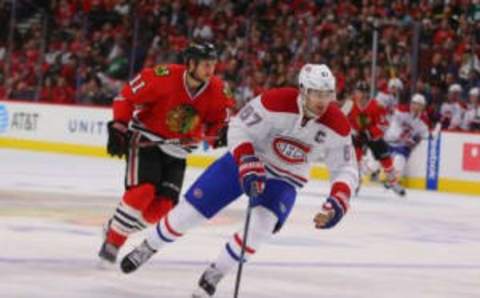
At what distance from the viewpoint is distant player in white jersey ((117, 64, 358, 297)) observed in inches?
234

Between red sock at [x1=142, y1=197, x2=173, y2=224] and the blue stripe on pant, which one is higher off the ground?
the blue stripe on pant

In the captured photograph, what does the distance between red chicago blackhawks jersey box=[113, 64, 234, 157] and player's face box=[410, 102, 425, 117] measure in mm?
8358

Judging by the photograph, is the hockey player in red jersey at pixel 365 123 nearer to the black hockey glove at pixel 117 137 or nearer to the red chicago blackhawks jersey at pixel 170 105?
the red chicago blackhawks jersey at pixel 170 105

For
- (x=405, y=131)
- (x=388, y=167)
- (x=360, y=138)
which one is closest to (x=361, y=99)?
(x=360, y=138)

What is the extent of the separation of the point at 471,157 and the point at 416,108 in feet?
3.01

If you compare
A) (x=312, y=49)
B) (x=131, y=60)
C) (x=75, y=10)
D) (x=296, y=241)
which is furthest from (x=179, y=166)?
(x=75, y=10)

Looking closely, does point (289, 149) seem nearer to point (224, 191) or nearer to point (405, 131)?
point (224, 191)

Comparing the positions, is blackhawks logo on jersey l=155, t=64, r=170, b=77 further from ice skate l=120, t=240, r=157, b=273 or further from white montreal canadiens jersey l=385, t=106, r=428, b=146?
white montreal canadiens jersey l=385, t=106, r=428, b=146

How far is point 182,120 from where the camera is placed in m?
7.37

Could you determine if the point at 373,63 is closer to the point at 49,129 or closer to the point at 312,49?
the point at 312,49

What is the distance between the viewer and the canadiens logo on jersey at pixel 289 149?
20.2ft

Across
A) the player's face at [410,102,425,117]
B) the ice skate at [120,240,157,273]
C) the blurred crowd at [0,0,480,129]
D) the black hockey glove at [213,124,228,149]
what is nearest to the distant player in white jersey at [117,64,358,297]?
the ice skate at [120,240,157,273]

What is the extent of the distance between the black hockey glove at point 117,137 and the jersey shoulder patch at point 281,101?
4.38ft

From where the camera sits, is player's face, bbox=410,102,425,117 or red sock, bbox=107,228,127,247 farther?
player's face, bbox=410,102,425,117
